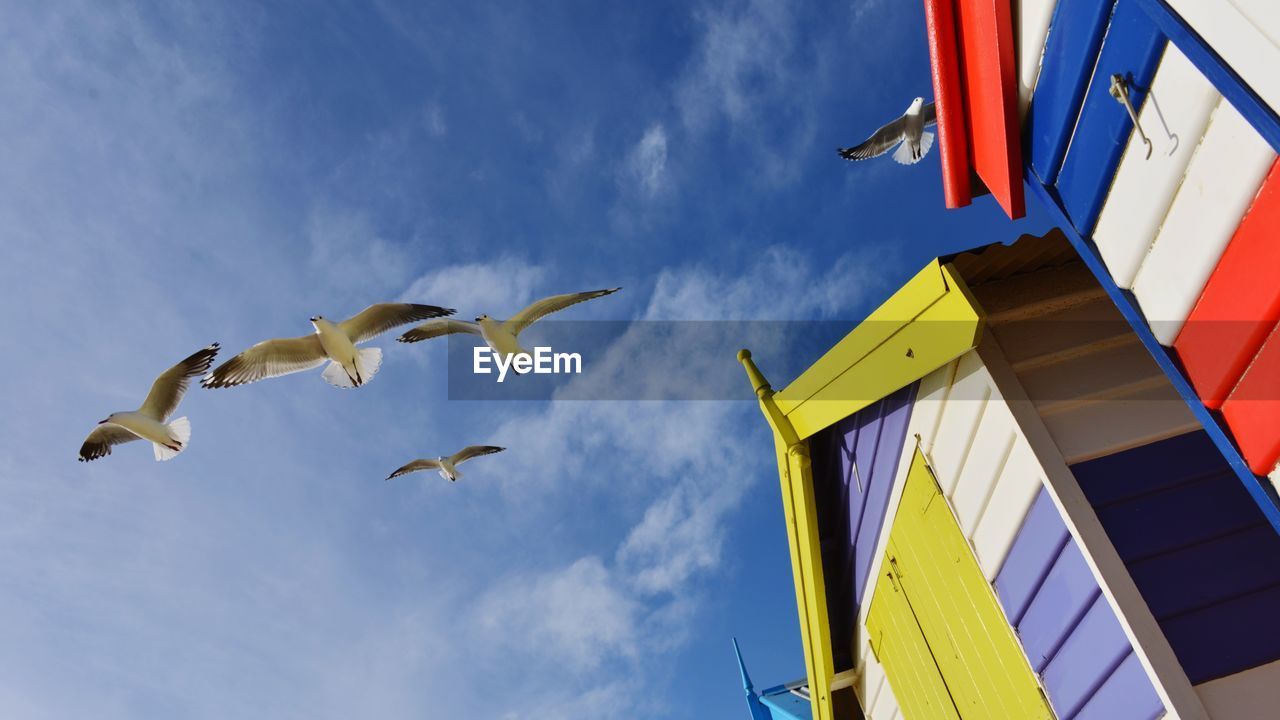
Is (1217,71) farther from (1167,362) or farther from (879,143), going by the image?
(879,143)

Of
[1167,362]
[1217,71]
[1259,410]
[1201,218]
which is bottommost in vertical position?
[1259,410]

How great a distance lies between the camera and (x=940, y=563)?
Result: 355 centimetres

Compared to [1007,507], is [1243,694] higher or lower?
lower

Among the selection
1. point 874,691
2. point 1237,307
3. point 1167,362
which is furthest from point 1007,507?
point 874,691

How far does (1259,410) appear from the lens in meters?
1.78

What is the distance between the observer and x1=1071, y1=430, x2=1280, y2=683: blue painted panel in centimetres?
249

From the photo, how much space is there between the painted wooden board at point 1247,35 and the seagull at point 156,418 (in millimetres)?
9307

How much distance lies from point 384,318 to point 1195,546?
25.9 ft

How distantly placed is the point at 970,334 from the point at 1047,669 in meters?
1.36

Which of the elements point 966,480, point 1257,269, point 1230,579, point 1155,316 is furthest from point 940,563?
point 1257,269

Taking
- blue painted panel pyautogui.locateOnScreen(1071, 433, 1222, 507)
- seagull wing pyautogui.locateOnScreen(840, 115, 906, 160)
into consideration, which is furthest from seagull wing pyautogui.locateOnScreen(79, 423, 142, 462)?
blue painted panel pyautogui.locateOnScreen(1071, 433, 1222, 507)

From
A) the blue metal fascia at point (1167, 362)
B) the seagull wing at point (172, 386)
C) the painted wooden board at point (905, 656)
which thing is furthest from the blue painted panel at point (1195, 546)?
the seagull wing at point (172, 386)

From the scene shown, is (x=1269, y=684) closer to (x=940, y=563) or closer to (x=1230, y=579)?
(x=1230, y=579)

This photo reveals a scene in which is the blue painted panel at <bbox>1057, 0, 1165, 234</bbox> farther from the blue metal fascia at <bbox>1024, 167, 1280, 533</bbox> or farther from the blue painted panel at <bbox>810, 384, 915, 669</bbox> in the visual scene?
the blue painted panel at <bbox>810, 384, 915, 669</bbox>
